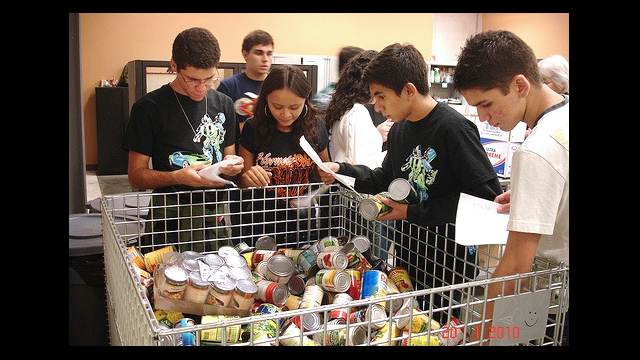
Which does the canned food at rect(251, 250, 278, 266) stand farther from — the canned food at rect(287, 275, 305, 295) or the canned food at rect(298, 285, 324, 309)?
the canned food at rect(298, 285, 324, 309)

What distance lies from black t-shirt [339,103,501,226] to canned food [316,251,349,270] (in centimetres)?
23

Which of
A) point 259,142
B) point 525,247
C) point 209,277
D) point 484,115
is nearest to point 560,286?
point 525,247

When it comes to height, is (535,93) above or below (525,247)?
above

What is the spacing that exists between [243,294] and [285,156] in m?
1.00

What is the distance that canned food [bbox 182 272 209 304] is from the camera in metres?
1.14

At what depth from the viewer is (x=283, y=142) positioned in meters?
2.13

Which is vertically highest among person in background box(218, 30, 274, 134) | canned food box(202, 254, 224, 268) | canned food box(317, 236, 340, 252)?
person in background box(218, 30, 274, 134)

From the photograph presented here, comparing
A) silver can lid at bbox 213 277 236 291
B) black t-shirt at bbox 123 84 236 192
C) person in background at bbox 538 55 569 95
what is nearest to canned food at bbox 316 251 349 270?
silver can lid at bbox 213 277 236 291

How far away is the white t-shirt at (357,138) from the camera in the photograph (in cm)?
253

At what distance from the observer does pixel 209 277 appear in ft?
3.85

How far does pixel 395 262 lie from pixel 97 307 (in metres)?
1.13

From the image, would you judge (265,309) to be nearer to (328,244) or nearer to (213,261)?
(213,261)

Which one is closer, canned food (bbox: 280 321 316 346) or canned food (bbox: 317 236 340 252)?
canned food (bbox: 280 321 316 346)
